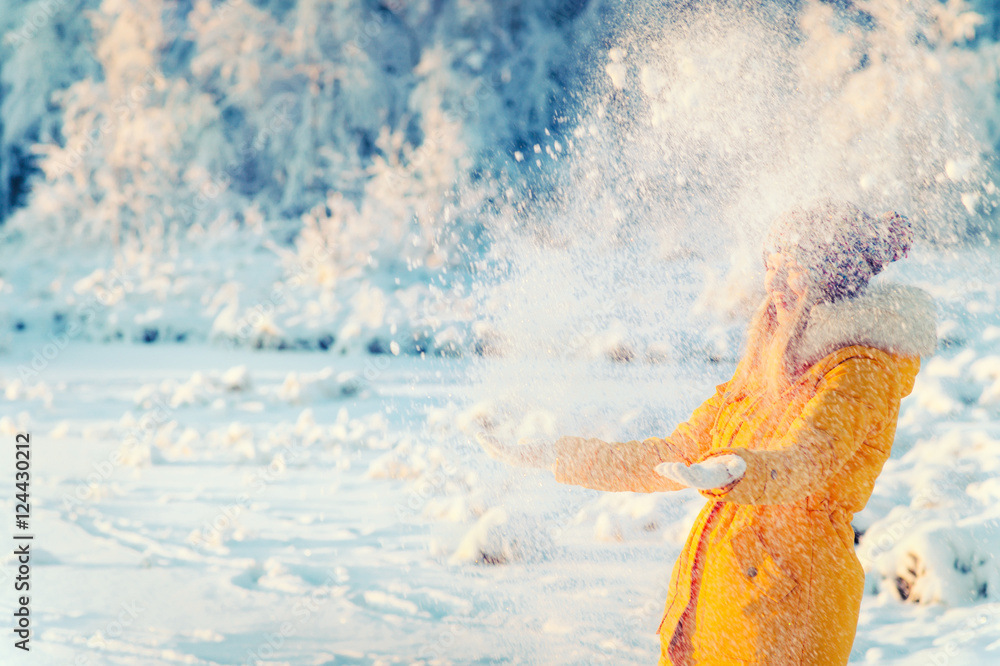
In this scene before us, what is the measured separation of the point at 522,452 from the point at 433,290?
5.41 meters

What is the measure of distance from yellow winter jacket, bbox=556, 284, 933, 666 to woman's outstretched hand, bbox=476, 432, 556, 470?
2 centimetres

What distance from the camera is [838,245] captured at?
1020 millimetres

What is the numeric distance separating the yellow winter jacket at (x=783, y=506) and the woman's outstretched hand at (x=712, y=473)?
0.01 meters

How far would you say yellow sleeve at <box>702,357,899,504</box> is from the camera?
0.91m

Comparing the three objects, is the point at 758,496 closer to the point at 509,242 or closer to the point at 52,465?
the point at 52,465

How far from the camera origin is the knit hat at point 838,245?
1.02 metres

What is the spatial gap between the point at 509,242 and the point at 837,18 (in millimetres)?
3000
